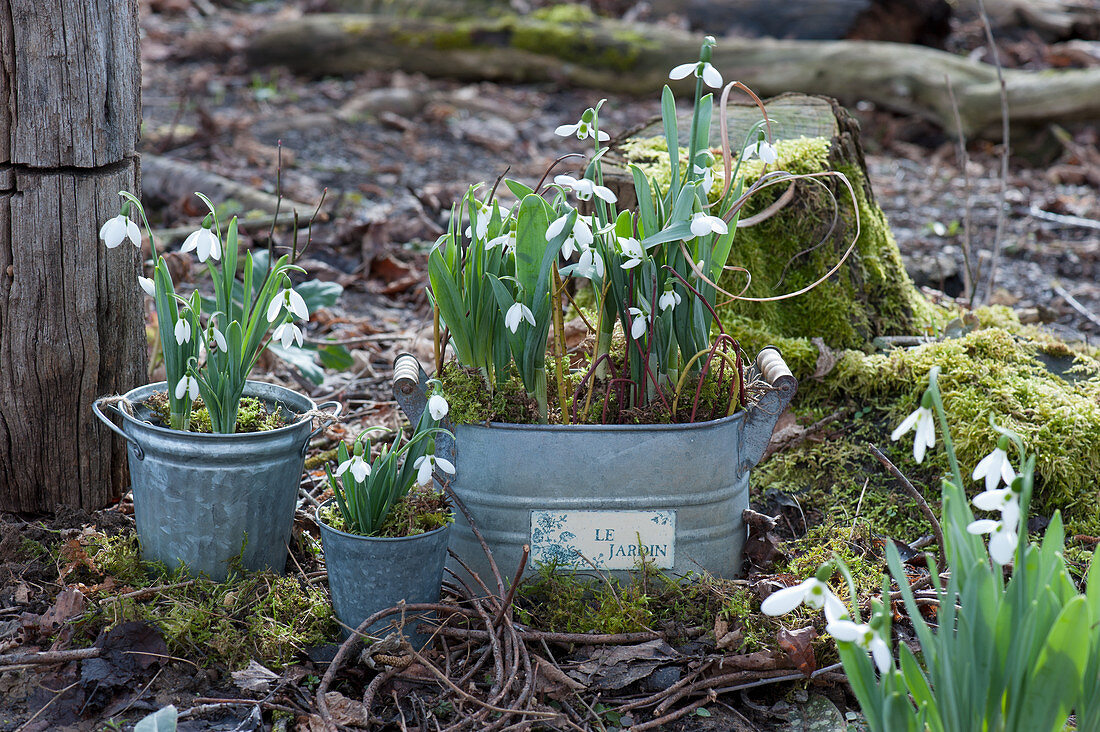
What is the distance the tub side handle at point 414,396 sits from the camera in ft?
6.29

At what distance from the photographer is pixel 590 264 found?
181cm

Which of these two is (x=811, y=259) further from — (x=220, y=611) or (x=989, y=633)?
(x=220, y=611)

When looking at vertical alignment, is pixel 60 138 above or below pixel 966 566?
above

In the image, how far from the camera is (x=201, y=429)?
6.77 ft

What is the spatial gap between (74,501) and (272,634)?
80cm

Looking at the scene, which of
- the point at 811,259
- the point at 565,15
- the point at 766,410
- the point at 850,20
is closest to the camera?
the point at 766,410

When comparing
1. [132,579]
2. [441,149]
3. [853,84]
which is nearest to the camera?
[132,579]

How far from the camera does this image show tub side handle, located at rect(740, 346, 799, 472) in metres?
1.98

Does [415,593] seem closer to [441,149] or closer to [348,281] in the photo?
[348,281]

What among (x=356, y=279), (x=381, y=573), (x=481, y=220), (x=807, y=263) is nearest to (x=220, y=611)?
(x=381, y=573)

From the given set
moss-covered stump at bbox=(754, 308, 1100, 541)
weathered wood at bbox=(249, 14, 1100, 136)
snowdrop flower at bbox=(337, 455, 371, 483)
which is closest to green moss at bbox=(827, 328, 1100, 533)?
moss-covered stump at bbox=(754, 308, 1100, 541)

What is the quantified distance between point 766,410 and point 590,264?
541 millimetres

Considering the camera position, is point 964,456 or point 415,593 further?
point 964,456

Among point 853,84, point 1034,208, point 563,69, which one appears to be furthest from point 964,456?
point 563,69
